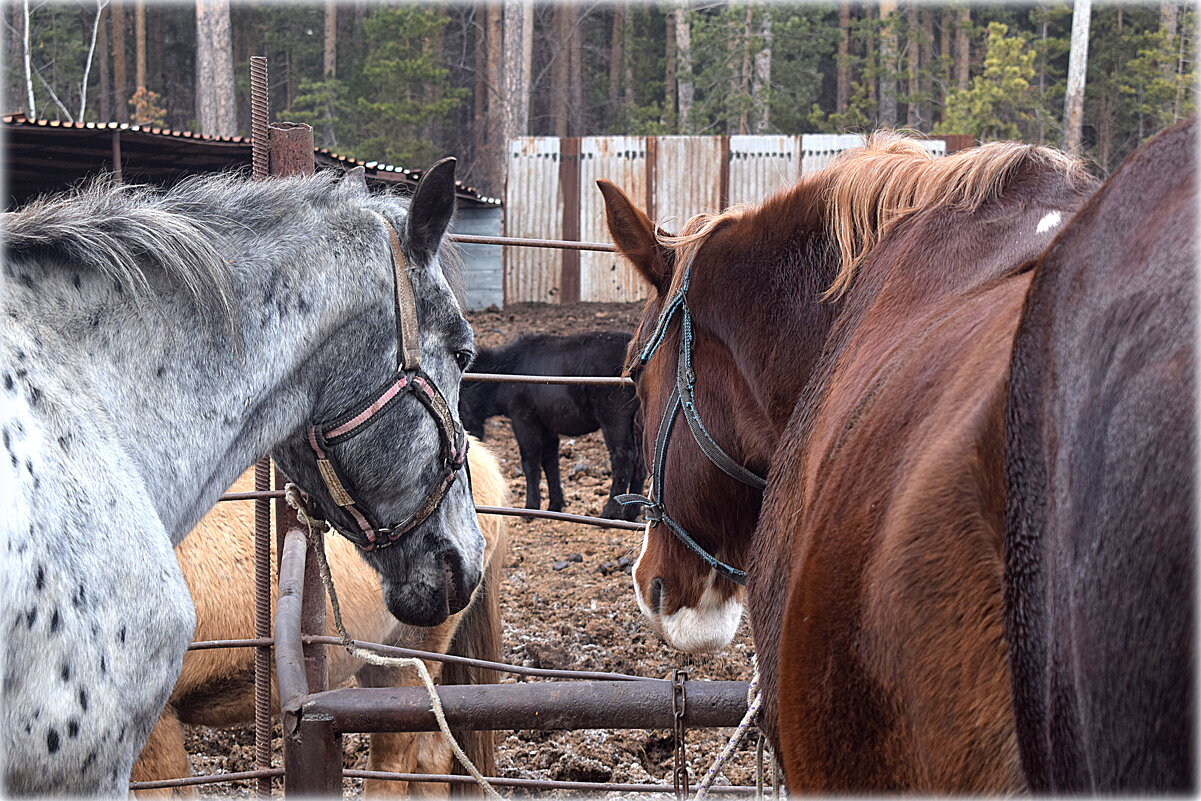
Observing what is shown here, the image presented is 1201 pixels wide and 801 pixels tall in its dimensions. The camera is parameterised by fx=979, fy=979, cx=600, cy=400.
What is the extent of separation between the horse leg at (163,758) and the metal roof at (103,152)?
7.20 m

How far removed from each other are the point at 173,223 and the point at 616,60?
2691 cm

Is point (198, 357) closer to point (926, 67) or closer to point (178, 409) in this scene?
point (178, 409)

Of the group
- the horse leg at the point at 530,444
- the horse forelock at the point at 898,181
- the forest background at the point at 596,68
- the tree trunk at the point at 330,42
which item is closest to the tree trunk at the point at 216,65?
the forest background at the point at 596,68

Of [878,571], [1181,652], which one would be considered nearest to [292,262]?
[878,571]

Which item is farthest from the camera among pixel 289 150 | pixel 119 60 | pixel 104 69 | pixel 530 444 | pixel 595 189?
pixel 104 69

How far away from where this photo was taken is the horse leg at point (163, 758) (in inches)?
120

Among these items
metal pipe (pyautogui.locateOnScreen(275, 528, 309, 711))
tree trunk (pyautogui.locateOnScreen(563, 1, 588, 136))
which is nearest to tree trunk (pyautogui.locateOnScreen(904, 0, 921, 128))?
tree trunk (pyautogui.locateOnScreen(563, 1, 588, 136))

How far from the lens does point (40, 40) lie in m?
25.2

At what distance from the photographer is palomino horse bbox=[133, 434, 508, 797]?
331cm

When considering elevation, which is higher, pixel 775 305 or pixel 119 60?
pixel 119 60

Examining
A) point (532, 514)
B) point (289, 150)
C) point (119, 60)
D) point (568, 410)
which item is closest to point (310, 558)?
point (532, 514)

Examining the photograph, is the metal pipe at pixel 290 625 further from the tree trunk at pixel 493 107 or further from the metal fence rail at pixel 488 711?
the tree trunk at pixel 493 107

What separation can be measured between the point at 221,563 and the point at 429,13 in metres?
20.8

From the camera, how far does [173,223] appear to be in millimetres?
1823
